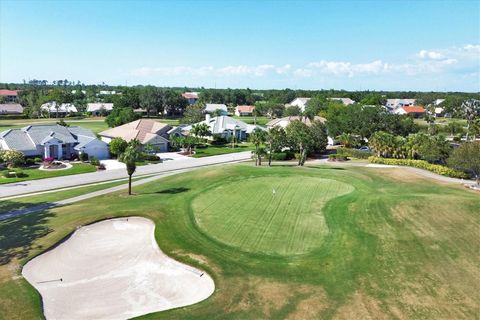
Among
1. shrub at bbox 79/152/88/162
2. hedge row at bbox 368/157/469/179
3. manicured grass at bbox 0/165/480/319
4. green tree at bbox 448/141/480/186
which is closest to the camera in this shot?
manicured grass at bbox 0/165/480/319

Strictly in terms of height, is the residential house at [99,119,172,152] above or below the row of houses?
below

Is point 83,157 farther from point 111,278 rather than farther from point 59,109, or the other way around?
point 59,109

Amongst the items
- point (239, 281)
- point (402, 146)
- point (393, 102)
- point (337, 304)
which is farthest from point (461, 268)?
point (393, 102)

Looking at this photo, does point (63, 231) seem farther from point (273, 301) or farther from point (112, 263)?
point (273, 301)

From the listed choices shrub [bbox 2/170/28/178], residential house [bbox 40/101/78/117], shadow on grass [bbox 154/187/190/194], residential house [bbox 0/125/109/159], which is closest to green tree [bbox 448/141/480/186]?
shadow on grass [bbox 154/187/190/194]

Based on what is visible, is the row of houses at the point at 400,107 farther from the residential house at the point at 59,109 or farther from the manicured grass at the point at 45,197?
the manicured grass at the point at 45,197

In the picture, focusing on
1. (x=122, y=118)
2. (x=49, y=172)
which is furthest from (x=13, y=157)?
(x=122, y=118)

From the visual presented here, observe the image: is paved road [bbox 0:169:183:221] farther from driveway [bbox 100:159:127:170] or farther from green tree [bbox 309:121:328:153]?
green tree [bbox 309:121:328:153]

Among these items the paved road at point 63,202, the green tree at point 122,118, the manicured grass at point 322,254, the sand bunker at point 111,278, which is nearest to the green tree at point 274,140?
the manicured grass at point 322,254
